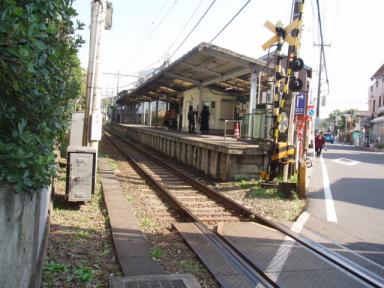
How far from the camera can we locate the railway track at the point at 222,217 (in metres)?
5.34

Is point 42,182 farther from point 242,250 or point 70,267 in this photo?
point 242,250

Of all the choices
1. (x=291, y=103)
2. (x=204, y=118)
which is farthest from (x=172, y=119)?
(x=291, y=103)

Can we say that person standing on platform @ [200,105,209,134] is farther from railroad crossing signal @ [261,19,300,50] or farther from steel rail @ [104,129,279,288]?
steel rail @ [104,129,279,288]

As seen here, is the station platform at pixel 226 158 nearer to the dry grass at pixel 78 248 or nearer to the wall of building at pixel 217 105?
the dry grass at pixel 78 248

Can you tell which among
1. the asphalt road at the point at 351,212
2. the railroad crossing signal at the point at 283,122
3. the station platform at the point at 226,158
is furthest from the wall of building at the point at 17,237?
the station platform at the point at 226,158

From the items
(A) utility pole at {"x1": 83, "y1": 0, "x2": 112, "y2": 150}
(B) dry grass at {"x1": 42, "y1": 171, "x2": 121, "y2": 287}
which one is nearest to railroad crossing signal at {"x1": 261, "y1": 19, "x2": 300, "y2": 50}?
(A) utility pole at {"x1": 83, "y1": 0, "x2": 112, "y2": 150}

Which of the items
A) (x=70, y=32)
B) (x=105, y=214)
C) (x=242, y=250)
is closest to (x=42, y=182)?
(x=70, y=32)

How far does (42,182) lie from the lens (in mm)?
3455

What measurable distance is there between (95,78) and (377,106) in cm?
5917

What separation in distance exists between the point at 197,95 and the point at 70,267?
71.8ft

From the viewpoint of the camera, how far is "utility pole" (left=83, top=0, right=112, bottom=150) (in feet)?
35.7

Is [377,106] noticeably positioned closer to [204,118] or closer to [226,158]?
[204,118]

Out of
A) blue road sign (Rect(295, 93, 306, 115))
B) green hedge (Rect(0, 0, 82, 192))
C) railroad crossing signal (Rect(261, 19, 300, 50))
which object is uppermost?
railroad crossing signal (Rect(261, 19, 300, 50))

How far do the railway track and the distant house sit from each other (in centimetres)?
4692
